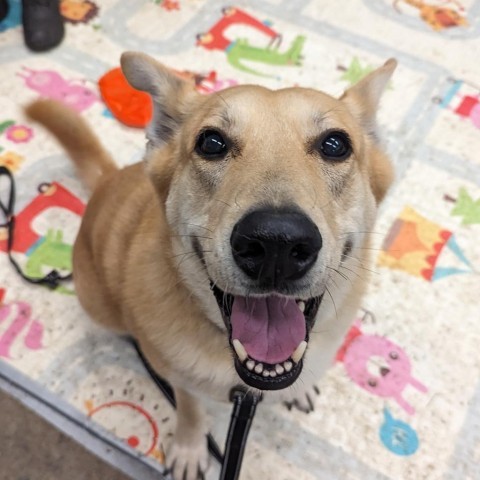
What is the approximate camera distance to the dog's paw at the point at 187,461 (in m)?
1.64

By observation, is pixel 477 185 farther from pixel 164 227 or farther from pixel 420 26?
pixel 164 227

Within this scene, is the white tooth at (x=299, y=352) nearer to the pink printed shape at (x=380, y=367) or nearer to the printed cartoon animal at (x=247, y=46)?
the pink printed shape at (x=380, y=367)

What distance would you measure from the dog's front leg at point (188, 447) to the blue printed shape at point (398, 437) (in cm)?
58

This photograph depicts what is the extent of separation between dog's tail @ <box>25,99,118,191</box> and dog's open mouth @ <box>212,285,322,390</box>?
0.89 metres

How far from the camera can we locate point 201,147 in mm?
1315

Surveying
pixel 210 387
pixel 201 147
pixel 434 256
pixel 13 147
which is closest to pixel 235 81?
pixel 13 147

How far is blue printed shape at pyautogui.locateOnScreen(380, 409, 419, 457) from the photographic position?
1733mm

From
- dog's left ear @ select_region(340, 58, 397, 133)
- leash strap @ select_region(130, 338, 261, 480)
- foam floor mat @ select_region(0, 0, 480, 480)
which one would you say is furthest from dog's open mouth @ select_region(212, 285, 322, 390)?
foam floor mat @ select_region(0, 0, 480, 480)

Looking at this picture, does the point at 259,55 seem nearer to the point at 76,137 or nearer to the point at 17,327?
the point at 76,137

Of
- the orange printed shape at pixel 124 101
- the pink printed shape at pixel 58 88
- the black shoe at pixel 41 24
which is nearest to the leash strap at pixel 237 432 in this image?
the orange printed shape at pixel 124 101

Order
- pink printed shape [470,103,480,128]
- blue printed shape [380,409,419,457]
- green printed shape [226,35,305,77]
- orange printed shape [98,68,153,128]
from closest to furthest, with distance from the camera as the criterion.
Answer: blue printed shape [380,409,419,457] < orange printed shape [98,68,153,128] < pink printed shape [470,103,480,128] < green printed shape [226,35,305,77]

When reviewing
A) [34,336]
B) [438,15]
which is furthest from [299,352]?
[438,15]

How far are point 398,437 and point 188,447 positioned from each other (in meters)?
0.67

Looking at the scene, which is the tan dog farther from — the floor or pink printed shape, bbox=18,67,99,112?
pink printed shape, bbox=18,67,99,112
